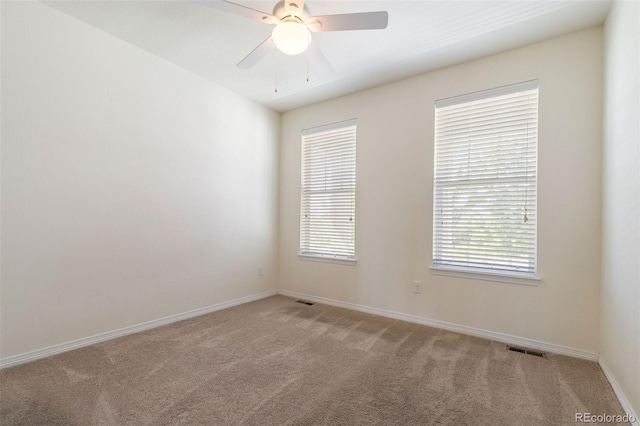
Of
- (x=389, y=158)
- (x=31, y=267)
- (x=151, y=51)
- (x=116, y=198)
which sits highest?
(x=151, y=51)

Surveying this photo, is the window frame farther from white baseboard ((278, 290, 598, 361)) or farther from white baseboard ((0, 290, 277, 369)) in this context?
white baseboard ((0, 290, 277, 369))

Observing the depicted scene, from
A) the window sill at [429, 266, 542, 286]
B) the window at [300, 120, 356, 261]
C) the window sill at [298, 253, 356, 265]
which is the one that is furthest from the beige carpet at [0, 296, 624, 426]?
the window at [300, 120, 356, 261]

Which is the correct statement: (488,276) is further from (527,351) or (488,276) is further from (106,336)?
(106,336)

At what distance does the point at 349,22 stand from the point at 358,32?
77 cm

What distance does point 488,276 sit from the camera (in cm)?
277

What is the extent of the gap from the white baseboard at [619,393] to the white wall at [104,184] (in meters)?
3.61

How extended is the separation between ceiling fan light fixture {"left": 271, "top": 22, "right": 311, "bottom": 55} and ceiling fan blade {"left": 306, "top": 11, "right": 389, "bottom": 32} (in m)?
0.13

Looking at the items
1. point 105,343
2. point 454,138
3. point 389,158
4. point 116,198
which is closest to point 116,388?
point 105,343

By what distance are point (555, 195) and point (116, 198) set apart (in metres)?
3.95

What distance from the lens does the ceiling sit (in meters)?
2.20

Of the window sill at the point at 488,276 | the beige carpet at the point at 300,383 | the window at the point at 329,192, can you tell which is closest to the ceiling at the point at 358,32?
the window at the point at 329,192

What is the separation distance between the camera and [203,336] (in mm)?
2770

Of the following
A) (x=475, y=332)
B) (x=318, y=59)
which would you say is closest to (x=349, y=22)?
(x=318, y=59)

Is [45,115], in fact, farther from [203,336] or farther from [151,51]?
[203,336]
